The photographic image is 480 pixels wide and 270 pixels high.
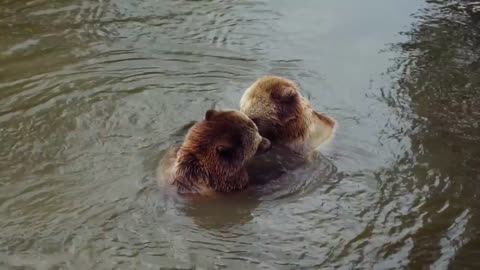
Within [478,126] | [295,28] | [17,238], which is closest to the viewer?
[17,238]

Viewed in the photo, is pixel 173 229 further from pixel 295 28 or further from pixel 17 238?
pixel 295 28

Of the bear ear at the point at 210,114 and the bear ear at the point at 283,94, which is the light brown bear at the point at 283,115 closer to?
the bear ear at the point at 283,94

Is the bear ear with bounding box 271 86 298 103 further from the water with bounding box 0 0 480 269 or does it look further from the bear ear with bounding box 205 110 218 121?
the bear ear with bounding box 205 110 218 121

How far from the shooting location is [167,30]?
10.1 metres

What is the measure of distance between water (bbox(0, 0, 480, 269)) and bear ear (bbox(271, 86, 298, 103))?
66 centimetres

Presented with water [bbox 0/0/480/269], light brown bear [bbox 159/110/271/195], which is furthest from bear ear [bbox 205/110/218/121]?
water [bbox 0/0/480/269]

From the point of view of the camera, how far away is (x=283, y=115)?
25.0 feet

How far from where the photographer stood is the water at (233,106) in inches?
237

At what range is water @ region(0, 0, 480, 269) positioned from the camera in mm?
6012

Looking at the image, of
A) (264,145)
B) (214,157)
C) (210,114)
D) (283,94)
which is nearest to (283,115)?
(283,94)

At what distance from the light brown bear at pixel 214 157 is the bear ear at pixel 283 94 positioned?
0.85 meters

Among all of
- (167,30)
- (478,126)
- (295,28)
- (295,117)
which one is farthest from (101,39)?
(478,126)

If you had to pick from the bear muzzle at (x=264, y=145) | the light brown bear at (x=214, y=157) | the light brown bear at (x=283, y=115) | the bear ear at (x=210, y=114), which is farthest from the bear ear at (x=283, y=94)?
the bear ear at (x=210, y=114)

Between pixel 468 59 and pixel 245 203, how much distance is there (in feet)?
14.4
